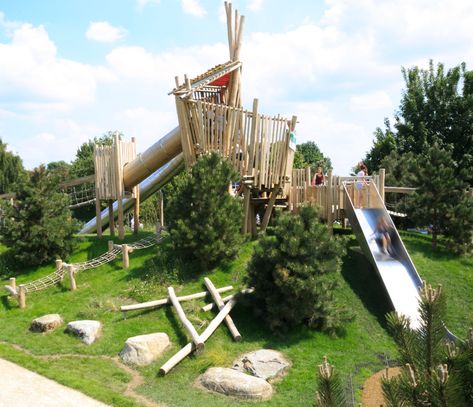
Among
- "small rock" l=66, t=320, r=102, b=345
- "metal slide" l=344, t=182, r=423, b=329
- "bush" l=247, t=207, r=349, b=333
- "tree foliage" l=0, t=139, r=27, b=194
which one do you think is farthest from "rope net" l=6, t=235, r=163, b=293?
"tree foliage" l=0, t=139, r=27, b=194

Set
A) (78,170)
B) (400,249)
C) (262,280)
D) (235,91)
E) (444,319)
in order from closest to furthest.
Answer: (444,319), (262,280), (400,249), (235,91), (78,170)

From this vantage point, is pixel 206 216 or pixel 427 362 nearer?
pixel 427 362

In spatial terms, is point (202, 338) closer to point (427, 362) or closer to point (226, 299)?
point (226, 299)

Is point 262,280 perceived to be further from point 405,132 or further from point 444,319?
point 405,132

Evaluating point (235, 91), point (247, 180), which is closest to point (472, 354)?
point (247, 180)

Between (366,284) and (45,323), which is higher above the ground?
(366,284)

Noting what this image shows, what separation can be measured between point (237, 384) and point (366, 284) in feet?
18.2

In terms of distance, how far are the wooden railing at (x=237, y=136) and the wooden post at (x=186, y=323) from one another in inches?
183

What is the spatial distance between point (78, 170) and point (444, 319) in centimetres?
3991

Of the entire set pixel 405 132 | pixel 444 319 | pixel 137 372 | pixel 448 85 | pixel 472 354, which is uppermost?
pixel 448 85

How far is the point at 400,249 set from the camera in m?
12.9

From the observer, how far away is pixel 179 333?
10.5m

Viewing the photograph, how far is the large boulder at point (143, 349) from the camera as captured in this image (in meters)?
9.55

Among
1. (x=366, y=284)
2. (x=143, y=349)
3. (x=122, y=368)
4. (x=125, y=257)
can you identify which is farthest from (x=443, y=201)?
(x=122, y=368)
